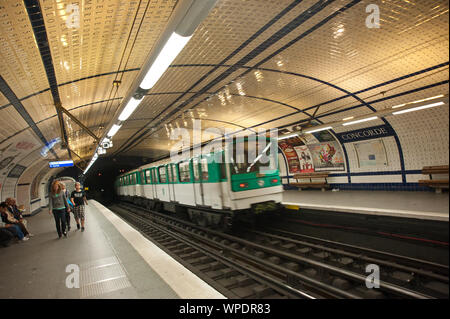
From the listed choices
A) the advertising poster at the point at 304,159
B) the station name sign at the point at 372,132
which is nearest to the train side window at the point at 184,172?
the advertising poster at the point at 304,159

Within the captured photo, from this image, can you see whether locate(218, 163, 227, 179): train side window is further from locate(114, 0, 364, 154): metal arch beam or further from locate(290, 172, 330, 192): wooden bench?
locate(290, 172, 330, 192): wooden bench

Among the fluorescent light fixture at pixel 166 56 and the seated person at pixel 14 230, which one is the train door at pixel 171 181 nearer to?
the seated person at pixel 14 230

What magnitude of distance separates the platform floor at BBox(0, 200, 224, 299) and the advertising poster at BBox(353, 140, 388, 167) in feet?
7.43

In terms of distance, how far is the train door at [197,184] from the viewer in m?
8.47

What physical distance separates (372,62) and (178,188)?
8.57 m

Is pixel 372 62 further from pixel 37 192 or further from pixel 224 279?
pixel 37 192

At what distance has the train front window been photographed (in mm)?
7162

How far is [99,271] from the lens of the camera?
4.33m

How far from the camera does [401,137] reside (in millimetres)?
1362

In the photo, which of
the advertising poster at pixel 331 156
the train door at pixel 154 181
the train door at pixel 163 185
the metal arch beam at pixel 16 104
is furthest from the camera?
the train door at pixel 154 181

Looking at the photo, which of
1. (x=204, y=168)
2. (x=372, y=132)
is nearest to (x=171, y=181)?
(x=204, y=168)

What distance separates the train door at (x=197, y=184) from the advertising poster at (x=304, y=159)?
4867mm

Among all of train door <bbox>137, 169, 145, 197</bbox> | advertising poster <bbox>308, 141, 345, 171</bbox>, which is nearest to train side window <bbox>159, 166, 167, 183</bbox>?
train door <bbox>137, 169, 145, 197</bbox>

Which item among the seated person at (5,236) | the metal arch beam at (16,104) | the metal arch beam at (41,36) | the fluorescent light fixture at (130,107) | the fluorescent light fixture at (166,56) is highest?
the metal arch beam at (41,36)
